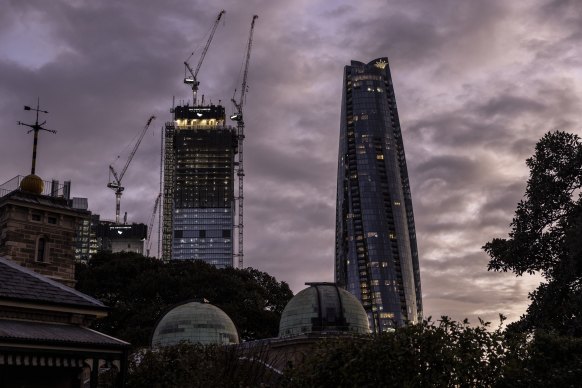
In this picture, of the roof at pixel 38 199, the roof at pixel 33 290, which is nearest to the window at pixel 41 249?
the roof at pixel 38 199

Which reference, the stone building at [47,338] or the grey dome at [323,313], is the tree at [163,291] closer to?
the grey dome at [323,313]

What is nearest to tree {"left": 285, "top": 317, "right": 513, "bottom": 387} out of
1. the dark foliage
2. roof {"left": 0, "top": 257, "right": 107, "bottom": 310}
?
the dark foliage

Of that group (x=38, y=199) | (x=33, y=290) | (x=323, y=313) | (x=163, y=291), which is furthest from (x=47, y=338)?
(x=163, y=291)

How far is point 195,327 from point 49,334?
26.0m

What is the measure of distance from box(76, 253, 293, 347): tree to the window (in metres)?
31.8

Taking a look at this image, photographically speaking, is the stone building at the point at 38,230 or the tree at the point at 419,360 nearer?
the tree at the point at 419,360

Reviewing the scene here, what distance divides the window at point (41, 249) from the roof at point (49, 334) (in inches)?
718

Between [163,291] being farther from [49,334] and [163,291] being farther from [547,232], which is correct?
[49,334]

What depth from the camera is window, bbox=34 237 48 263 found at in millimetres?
43031

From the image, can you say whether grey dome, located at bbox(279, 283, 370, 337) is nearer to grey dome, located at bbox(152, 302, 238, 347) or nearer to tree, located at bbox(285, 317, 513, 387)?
grey dome, located at bbox(152, 302, 238, 347)

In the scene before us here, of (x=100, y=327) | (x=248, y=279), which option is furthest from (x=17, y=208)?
(x=248, y=279)

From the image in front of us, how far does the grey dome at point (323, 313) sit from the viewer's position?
152ft

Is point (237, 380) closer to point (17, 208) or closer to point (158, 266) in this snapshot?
point (17, 208)

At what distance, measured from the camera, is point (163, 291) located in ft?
282
